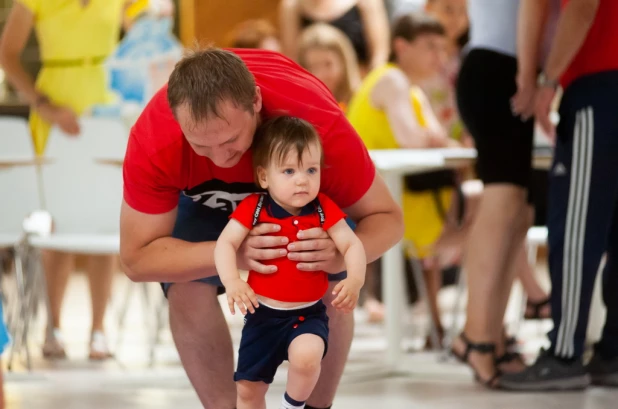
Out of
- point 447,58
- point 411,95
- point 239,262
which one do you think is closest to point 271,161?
point 239,262

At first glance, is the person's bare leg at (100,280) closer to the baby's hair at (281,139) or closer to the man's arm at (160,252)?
the man's arm at (160,252)

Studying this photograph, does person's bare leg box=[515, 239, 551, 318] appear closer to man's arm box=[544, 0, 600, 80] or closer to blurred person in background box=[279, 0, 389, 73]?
blurred person in background box=[279, 0, 389, 73]

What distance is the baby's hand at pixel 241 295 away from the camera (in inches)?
75.6

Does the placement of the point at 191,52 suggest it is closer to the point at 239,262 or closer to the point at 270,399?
the point at 239,262

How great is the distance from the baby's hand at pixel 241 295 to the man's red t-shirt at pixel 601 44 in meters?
1.43

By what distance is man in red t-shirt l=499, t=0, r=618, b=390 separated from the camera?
2.86 metres

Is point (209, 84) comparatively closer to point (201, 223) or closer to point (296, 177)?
point (296, 177)

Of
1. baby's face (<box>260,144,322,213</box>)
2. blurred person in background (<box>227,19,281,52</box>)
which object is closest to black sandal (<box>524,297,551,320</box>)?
blurred person in background (<box>227,19,281,52</box>)

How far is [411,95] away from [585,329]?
1.33 meters

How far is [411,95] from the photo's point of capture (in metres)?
3.95

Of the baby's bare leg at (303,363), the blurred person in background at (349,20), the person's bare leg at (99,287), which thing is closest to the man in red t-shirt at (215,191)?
the baby's bare leg at (303,363)

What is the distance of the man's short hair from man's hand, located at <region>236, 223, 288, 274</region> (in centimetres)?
24

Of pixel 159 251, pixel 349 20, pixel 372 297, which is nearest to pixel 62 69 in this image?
pixel 349 20

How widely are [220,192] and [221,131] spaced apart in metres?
0.30
